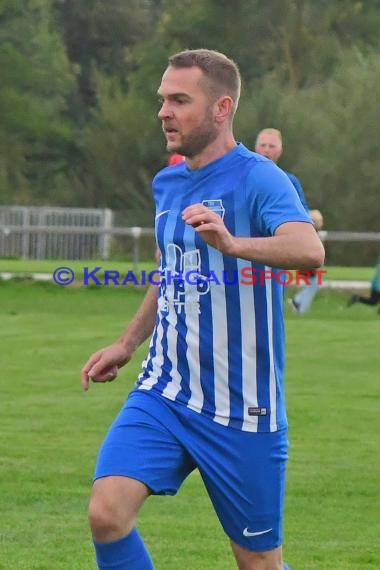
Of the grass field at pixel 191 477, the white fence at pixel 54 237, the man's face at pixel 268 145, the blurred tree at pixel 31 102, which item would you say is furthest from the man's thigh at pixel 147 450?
the blurred tree at pixel 31 102

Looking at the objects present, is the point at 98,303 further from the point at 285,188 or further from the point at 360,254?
the point at 360,254

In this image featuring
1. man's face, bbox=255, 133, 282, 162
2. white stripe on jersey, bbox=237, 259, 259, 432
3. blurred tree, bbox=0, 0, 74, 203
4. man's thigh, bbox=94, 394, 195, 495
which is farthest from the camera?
blurred tree, bbox=0, 0, 74, 203

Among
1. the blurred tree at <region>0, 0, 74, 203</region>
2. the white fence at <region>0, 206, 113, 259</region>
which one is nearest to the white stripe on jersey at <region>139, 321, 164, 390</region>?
the white fence at <region>0, 206, 113, 259</region>

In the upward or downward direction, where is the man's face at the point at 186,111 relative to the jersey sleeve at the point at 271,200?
upward

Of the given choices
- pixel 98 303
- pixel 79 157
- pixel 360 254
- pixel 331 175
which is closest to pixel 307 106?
pixel 331 175

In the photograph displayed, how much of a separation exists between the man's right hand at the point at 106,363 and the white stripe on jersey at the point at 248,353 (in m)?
0.58

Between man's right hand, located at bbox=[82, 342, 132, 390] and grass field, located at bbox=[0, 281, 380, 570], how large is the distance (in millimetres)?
1479

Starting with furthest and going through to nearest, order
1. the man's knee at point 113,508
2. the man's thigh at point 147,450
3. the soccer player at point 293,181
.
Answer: the soccer player at point 293,181, the man's thigh at point 147,450, the man's knee at point 113,508

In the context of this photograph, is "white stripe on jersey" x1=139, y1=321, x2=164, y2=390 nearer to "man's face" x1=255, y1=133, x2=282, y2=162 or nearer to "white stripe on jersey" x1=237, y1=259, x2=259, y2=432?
"white stripe on jersey" x1=237, y1=259, x2=259, y2=432

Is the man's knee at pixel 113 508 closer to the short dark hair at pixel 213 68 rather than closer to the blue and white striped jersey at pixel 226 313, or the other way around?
the blue and white striped jersey at pixel 226 313

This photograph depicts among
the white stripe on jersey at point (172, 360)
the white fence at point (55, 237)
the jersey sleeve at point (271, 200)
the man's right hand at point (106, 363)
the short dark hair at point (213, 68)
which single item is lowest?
the white fence at point (55, 237)

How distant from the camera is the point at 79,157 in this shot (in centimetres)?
6775

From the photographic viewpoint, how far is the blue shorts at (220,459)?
5.28 meters

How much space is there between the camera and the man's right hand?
5.69m
